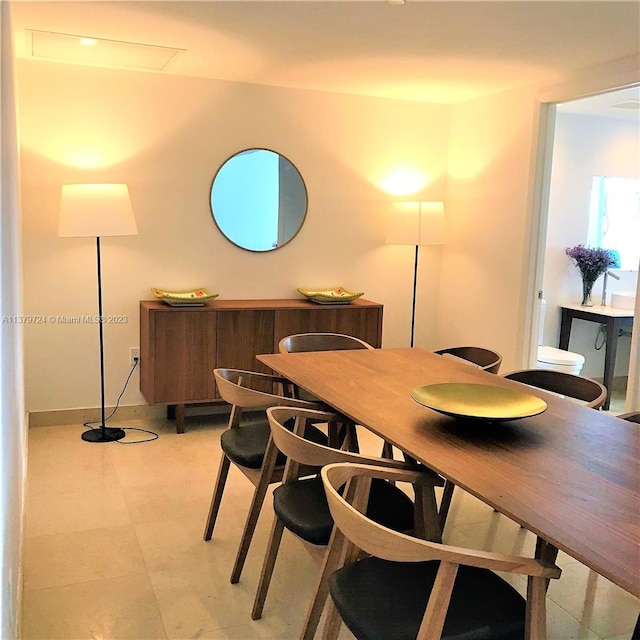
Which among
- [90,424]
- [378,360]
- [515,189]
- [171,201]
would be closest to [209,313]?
[171,201]

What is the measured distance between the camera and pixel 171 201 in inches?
178

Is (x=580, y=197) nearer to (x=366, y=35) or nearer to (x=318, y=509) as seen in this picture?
(x=366, y=35)

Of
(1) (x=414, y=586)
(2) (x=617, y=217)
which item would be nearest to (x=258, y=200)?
(2) (x=617, y=217)

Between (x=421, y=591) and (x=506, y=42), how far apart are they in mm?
2736

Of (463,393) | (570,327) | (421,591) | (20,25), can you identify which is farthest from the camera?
(570,327)

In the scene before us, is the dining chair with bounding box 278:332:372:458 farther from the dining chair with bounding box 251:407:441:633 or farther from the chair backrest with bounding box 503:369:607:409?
the dining chair with bounding box 251:407:441:633

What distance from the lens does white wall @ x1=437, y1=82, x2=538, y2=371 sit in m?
4.51

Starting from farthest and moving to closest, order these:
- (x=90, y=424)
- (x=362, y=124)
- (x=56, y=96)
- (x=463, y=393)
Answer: (x=362, y=124), (x=90, y=424), (x=56, y=96), (x=463, y=393)

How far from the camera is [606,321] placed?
17.1ft

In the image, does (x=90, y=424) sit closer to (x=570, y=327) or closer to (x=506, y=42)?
(x=506, y=42)

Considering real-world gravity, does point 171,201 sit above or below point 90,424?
above

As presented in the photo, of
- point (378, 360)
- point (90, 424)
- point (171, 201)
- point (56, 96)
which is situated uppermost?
point (56, 96)

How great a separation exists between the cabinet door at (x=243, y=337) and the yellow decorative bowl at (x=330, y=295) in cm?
38

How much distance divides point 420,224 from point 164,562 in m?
2.94
